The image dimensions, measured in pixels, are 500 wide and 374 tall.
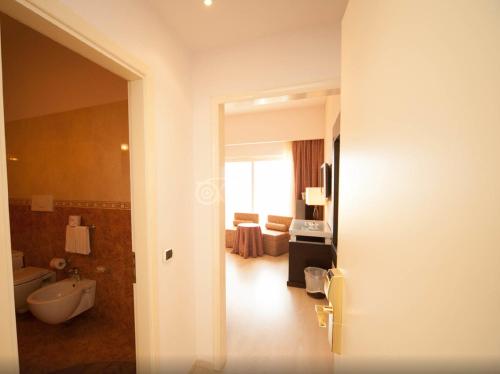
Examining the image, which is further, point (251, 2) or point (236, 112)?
point (236, 112)

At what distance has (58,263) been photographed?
2.36 metres

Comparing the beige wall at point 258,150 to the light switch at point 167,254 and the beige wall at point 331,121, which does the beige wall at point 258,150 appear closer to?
the beige wall at point 331,121

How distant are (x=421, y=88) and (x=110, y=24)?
134 centimetres

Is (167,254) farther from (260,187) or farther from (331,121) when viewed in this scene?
(260,187)

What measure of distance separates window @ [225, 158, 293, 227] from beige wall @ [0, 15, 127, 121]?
12.0 ft

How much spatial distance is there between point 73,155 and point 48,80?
2.87ft

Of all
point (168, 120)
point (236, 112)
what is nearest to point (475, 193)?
point (168, 120)

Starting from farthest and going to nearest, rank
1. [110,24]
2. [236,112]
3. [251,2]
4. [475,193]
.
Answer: [236,112]
[251,2]
[110,24]
[475,193]

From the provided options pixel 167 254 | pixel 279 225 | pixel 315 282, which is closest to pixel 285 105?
pixel 279 225

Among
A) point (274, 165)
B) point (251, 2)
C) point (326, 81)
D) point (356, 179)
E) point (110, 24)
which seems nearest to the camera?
point (356, 179)

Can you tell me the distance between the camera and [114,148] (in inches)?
87.7

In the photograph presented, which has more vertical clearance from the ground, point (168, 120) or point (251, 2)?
point (251, 2)

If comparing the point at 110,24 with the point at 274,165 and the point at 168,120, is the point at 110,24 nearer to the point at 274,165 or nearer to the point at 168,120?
the point at 168,120

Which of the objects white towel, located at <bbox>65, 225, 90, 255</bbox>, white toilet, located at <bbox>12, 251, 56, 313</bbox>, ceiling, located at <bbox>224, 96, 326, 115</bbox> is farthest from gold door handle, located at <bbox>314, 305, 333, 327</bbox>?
ceiling, located at <bbox>224, 96, 326, 115</bbox>
